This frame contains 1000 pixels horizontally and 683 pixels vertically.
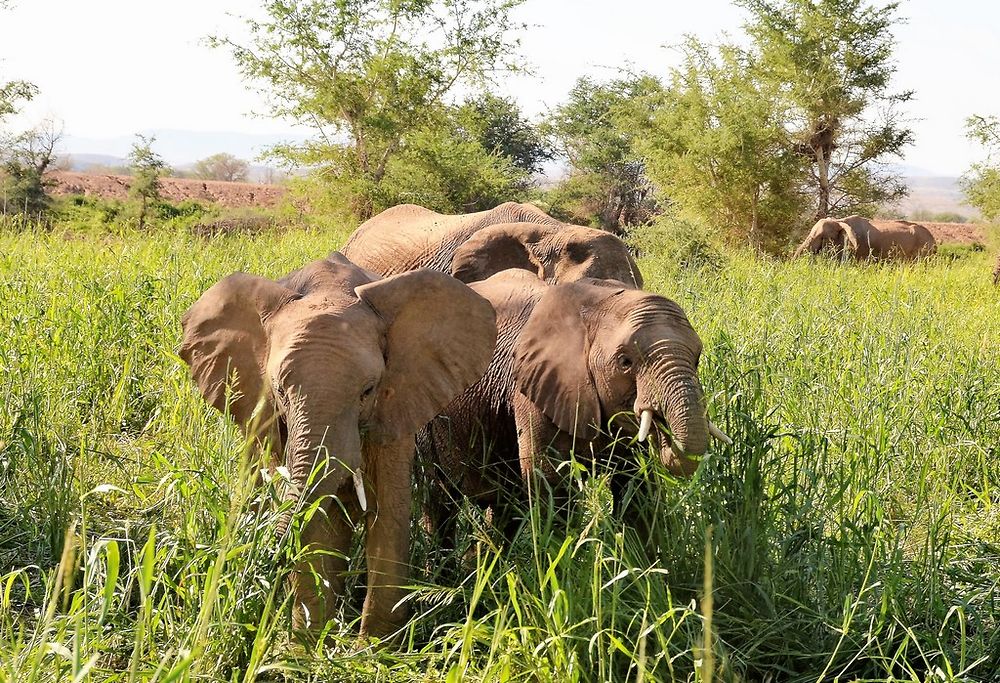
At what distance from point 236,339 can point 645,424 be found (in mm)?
1353

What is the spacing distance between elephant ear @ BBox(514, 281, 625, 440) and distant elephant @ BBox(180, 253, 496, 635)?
30 centimetres

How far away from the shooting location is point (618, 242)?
6.23 m

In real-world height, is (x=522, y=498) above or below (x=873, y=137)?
below

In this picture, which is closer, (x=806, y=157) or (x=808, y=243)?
(x=808, y=243)

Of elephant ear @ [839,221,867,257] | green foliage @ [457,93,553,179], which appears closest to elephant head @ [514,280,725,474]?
elephant ear @ [839,221,867,257]

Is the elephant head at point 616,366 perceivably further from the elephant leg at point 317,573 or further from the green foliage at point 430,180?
the green foliage at point 430,180

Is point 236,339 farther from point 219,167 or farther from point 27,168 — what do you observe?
point 219,167

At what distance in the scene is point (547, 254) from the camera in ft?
20.6

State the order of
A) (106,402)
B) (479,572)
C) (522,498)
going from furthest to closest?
(106,402), (522,498), (479,572)

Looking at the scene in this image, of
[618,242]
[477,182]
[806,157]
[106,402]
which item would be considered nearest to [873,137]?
[806,157]

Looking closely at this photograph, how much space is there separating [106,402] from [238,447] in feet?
6.26

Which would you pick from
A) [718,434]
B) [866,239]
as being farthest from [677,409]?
[866,239]

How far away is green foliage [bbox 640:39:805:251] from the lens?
66.4ft

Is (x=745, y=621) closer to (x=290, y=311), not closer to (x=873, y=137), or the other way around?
(x=290, y=311)
